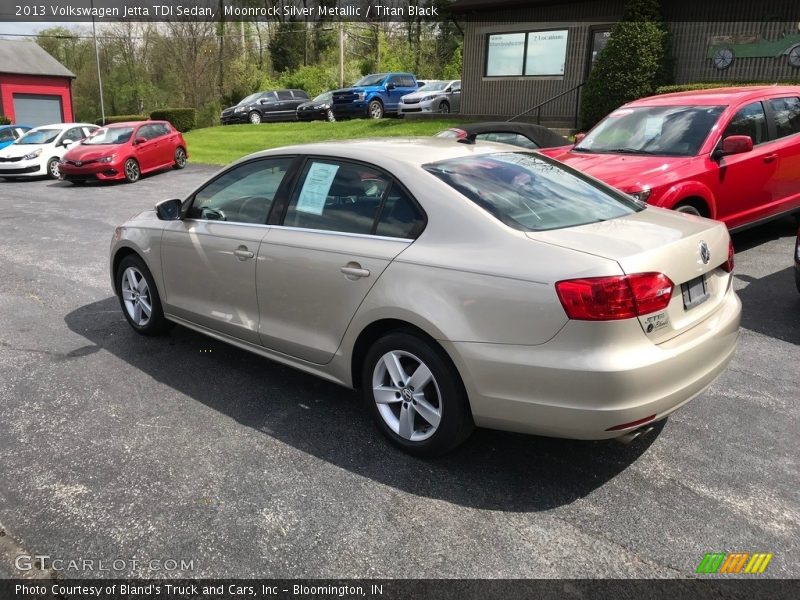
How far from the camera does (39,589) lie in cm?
255

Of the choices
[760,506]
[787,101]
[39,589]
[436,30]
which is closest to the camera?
[39,589]

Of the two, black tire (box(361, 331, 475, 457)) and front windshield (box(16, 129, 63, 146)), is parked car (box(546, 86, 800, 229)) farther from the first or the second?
front windshield (box(16, 129, 63, 146))

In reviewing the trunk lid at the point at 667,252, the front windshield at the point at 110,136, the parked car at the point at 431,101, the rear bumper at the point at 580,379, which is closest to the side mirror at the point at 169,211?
the rear bumper at the point at 580,379

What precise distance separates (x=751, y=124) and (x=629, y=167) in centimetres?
182

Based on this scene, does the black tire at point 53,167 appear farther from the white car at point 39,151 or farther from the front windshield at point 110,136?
the front windshield at point 110,136

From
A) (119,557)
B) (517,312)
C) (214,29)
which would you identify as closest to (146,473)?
(119,557)

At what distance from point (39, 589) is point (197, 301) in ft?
7.60

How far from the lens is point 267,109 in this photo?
30.4m

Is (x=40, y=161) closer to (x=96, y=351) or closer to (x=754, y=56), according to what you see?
(x=96, y=351)

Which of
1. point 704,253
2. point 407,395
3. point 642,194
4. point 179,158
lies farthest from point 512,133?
point 179,158

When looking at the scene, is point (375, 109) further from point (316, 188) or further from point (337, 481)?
point (337, 481)

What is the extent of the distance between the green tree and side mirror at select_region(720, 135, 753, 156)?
36.7 ft

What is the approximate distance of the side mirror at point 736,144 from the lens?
6469mm

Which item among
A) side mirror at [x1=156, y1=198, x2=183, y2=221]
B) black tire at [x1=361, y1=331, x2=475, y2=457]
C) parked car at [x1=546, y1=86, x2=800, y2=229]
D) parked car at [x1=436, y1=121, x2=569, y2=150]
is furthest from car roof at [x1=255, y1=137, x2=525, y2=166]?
parked car at [x1=436, y1=121, x2=569, y2=150]
